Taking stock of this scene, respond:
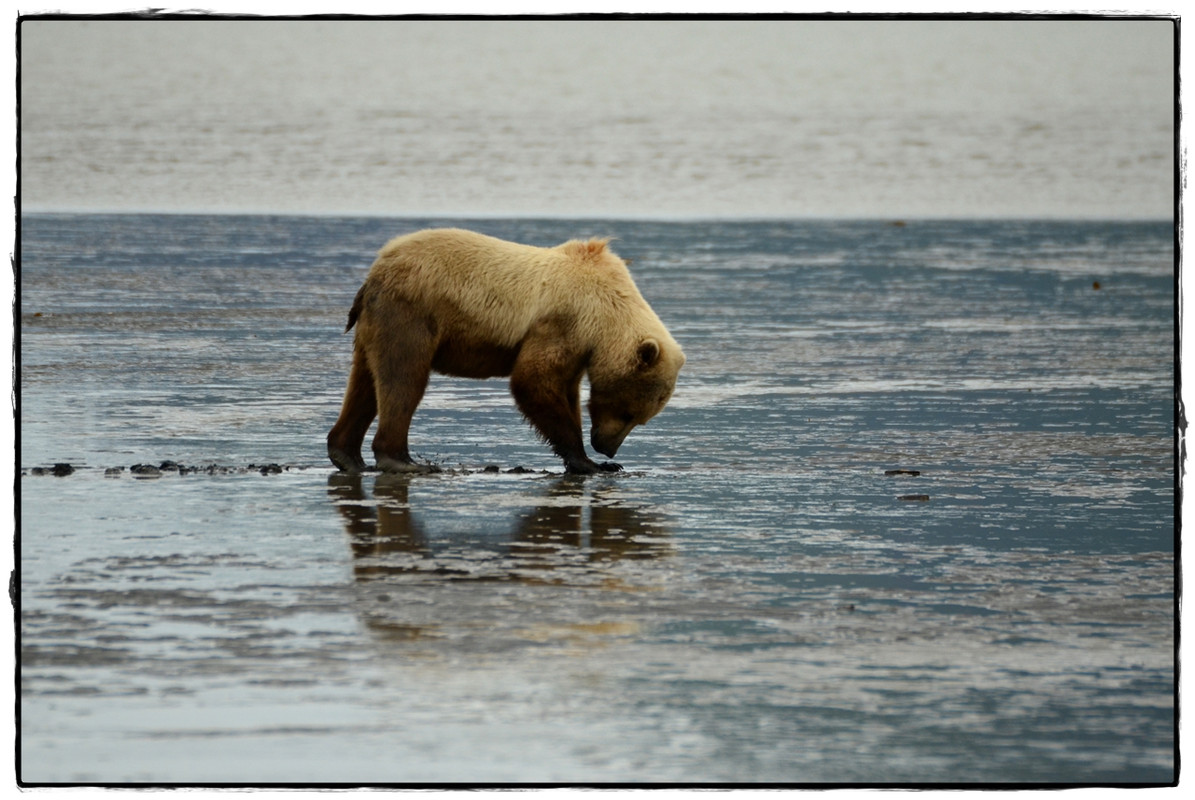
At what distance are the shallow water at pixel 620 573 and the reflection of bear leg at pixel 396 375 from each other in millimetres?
273

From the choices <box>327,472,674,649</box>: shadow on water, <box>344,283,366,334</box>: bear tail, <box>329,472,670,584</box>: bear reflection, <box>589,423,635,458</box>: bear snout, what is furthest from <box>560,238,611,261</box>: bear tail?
<box>329,472,670,584</box>: bear reflection

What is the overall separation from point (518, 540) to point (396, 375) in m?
2.10

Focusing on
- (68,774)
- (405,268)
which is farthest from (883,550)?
(68,774)

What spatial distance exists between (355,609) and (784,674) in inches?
67.6

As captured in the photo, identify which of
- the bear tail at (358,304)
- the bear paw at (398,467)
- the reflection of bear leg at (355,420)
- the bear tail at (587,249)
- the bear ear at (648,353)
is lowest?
the bear paw at (398,467)

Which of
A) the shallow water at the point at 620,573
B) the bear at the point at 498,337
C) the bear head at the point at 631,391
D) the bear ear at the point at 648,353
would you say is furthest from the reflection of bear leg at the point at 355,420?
the bear ear at the point at 648,353

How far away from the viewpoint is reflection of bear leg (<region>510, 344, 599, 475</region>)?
33.7 ft

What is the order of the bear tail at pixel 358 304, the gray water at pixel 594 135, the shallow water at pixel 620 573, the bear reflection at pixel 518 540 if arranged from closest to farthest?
1. the shallow water at pixel 620 573
2. the bear reflection at pixel 518 540
3. the bear tail at pixel 358 304
4. the gray water at pixel 594 135

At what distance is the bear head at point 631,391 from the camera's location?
34.2 ft

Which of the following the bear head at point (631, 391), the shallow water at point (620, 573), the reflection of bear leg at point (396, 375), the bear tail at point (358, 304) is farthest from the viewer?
the bear head at point (631, 391)

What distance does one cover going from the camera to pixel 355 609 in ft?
22.7

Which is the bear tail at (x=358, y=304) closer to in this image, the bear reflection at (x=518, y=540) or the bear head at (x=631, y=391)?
the bear reflection at (x=518, y=540)

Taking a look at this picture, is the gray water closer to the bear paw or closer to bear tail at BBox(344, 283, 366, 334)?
bear tail at BBox(344, 283, 366, 334)

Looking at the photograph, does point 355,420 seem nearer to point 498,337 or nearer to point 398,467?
point 398,467
